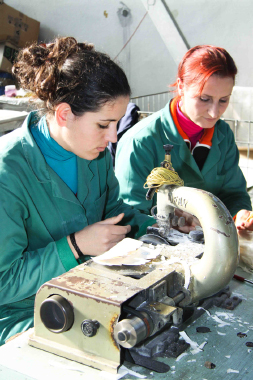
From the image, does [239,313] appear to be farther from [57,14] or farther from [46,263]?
[57,14]

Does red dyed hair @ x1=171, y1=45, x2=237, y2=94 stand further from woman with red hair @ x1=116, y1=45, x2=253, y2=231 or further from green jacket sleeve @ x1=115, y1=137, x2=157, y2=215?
green jacket sleeve @ x1=115, y1=137, x2=157, y2=215

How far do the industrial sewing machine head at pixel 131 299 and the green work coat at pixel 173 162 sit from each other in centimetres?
76

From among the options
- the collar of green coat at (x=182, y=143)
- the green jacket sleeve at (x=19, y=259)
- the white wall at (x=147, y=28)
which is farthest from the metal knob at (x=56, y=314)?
the white wall at (x=147, y=28)

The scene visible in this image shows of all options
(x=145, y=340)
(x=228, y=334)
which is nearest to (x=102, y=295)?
(x=145, y=340)

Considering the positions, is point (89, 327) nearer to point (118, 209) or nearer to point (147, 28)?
point (118, 209)

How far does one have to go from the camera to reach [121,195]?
1835 mm

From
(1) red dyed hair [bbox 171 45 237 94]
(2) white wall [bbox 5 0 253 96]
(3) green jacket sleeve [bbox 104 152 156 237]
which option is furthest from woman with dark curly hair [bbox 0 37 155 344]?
(2) white wall [bbox 5 0 253 96]

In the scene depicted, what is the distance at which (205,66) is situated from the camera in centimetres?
175

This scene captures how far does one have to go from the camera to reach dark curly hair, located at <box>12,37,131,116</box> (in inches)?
48.0

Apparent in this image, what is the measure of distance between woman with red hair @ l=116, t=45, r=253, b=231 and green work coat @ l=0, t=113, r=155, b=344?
37 centimetres

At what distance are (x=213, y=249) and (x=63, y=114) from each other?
2.05 ft

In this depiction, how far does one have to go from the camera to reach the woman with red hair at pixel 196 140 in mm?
1773

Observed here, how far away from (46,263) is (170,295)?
40 centimetres

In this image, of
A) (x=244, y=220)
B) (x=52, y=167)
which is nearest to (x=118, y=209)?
(x=52, y=167)
